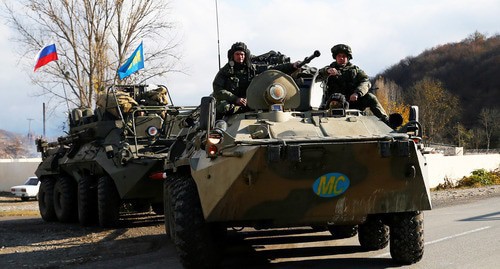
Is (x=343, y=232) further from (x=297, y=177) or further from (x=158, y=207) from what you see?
(x=158, y=207)

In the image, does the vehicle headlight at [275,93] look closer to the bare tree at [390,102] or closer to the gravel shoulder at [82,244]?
the gravel shoulder at [82,244]

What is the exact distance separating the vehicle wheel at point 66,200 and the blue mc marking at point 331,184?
28.9ft

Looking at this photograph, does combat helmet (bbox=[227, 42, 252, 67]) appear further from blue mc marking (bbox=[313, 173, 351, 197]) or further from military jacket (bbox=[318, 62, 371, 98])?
blue mc marking (bbox=[313, 173, 351, 197])

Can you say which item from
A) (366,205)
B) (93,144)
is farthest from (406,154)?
(93,144)

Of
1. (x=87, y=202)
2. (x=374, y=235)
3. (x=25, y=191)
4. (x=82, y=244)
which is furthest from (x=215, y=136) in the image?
(x=25, y=191)

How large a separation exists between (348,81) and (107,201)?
5.47 m

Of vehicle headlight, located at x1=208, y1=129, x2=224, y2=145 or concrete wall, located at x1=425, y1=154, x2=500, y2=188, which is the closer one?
vehicle headlight, located at x1=208, y1=129, x2=224, y2=145

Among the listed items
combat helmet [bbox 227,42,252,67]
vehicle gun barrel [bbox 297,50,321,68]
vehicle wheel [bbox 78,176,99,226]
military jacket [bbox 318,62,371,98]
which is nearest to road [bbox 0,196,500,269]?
vehicle wheel [bbox 78,176,99,226]

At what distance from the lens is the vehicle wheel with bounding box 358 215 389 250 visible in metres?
8.38

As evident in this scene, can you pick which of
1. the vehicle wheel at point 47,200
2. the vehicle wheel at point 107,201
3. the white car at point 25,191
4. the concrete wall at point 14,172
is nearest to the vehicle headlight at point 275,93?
the vehicle wheel at point 107,201

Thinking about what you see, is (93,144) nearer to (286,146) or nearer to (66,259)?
(66,259)

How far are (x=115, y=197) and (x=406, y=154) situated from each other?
6934mm

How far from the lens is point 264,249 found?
885cm

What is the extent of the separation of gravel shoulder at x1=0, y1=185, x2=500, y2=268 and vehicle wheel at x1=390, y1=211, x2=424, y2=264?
239 cm
